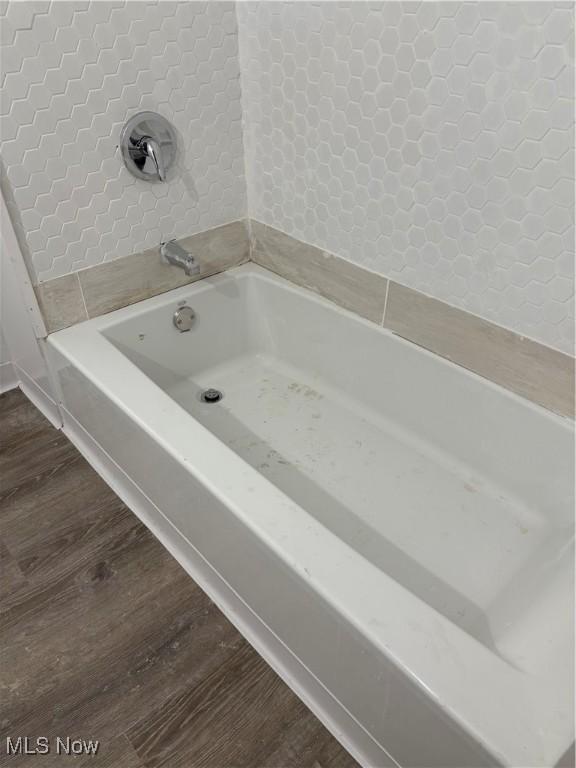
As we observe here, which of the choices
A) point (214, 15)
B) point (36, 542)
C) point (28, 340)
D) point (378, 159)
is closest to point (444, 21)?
point (378, 159)

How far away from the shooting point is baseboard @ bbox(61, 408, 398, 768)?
121cm

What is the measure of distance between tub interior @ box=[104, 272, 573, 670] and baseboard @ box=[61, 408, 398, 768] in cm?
29

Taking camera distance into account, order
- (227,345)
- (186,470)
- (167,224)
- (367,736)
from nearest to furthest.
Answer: (367,736), (186,470), (167,224), (227,345)

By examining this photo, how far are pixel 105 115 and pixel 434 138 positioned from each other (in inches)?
32.4

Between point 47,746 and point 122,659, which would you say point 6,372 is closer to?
point 122,659

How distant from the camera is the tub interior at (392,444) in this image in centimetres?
137

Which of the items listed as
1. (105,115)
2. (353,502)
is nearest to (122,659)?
(353,502)

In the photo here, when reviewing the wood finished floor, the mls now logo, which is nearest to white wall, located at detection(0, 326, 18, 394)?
the wood finished floor

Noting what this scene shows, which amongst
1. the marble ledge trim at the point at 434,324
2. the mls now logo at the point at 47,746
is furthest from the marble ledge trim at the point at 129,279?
the mls now logo at the point at 47,746

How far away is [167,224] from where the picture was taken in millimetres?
1801

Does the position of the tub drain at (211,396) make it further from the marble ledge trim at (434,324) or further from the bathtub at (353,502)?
the marble ledge trim at (434,324)

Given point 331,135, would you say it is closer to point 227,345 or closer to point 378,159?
point 378,159

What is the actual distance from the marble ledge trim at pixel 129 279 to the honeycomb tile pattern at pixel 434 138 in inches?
11.9

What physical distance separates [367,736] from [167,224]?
1406 millimetres
